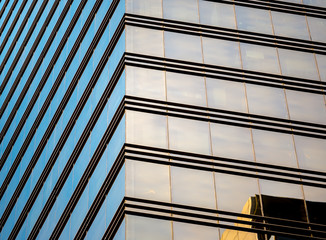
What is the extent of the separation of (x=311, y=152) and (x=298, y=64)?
182 inches

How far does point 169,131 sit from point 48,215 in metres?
9.23

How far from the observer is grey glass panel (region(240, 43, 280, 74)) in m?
30.2

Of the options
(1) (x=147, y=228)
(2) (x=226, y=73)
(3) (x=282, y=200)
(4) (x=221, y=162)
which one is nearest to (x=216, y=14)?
(2) (x=226, y=73)

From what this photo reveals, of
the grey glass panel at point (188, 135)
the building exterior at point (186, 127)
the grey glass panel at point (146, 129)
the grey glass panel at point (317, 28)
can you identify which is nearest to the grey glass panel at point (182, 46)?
the building exterior at point (186, 127)

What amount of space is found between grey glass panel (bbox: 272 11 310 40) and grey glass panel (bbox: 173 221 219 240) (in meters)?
10.8

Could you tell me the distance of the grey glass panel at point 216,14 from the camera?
103 ft

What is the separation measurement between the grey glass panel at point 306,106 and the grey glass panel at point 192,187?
5.19m

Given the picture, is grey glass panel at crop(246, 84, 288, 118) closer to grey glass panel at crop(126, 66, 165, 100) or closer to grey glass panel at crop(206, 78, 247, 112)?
grey glass panel at crop(206, 78, 247, 112)

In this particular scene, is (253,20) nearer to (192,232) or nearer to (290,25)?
(290,25)

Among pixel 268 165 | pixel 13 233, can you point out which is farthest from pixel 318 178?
pixel 13 233

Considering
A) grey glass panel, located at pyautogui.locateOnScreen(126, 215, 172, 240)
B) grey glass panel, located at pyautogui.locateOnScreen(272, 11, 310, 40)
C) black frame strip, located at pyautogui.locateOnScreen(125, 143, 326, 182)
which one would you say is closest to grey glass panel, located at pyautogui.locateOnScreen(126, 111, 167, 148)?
black frame strip, located at pyautogui.locateOnScreen(125, 143, 326, 182)

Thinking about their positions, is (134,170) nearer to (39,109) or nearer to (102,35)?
(102,35)

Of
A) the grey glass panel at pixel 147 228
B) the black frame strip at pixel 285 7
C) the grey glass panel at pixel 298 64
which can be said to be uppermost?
the black frame strip at pixel 285 7

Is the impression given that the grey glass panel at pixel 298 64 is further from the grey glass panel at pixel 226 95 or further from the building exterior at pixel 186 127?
the grey glass panel at pixel 226 95
